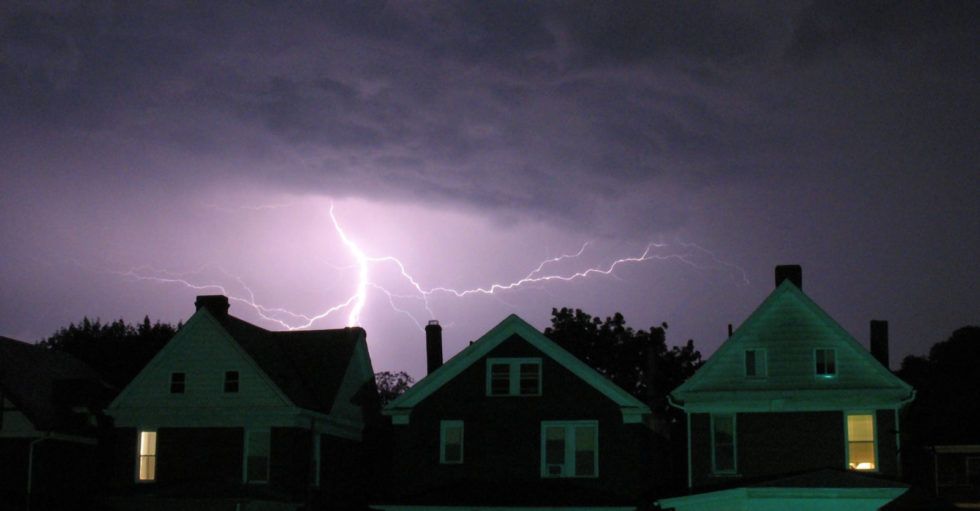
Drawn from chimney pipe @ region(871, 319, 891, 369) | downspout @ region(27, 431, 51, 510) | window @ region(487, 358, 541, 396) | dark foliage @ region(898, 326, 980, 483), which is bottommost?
downspout @ region(27, 431, 51, 510)

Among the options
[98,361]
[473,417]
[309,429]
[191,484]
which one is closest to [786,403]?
[473,417]

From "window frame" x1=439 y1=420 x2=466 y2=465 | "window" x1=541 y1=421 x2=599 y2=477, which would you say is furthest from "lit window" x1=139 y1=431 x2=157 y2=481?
"window" x1=541 y1=421 x2=599 y2=477

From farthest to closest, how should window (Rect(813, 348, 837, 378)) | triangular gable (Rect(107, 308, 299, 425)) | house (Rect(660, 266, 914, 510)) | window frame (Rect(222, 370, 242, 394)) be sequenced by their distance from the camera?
triangular gable (Rect(107, 308, 299, 425)), window frame (Rect(222, 370, 242, 394)), window (Rect(813, 348, 837, 378)), house (Rect(660, 266, 914, 510))

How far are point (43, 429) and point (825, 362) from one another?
95.3 feet

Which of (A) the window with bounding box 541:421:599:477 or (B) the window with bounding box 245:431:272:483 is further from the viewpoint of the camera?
(B) the window with bounding box 245:431:272:483

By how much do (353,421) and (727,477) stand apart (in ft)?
55.7

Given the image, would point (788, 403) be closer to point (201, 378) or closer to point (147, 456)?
point (201, 378)

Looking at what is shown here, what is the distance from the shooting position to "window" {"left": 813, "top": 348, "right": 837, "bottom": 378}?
126 ft

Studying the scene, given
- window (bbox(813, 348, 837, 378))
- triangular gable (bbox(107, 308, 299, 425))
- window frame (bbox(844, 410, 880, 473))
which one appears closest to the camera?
window frame (bbox(844, 410, 880, 473))

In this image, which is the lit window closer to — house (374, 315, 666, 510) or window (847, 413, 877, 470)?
house (374, 315, 666, 510)

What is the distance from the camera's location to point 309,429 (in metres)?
44.2

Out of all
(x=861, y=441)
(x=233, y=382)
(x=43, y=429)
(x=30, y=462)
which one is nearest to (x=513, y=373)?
(x=233, y=382)

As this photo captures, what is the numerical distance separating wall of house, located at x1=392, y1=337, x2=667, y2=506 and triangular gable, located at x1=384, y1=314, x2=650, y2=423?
0.20 metres

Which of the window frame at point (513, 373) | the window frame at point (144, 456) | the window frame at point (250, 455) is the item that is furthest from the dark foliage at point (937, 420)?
the window frame at point (144, 456)
